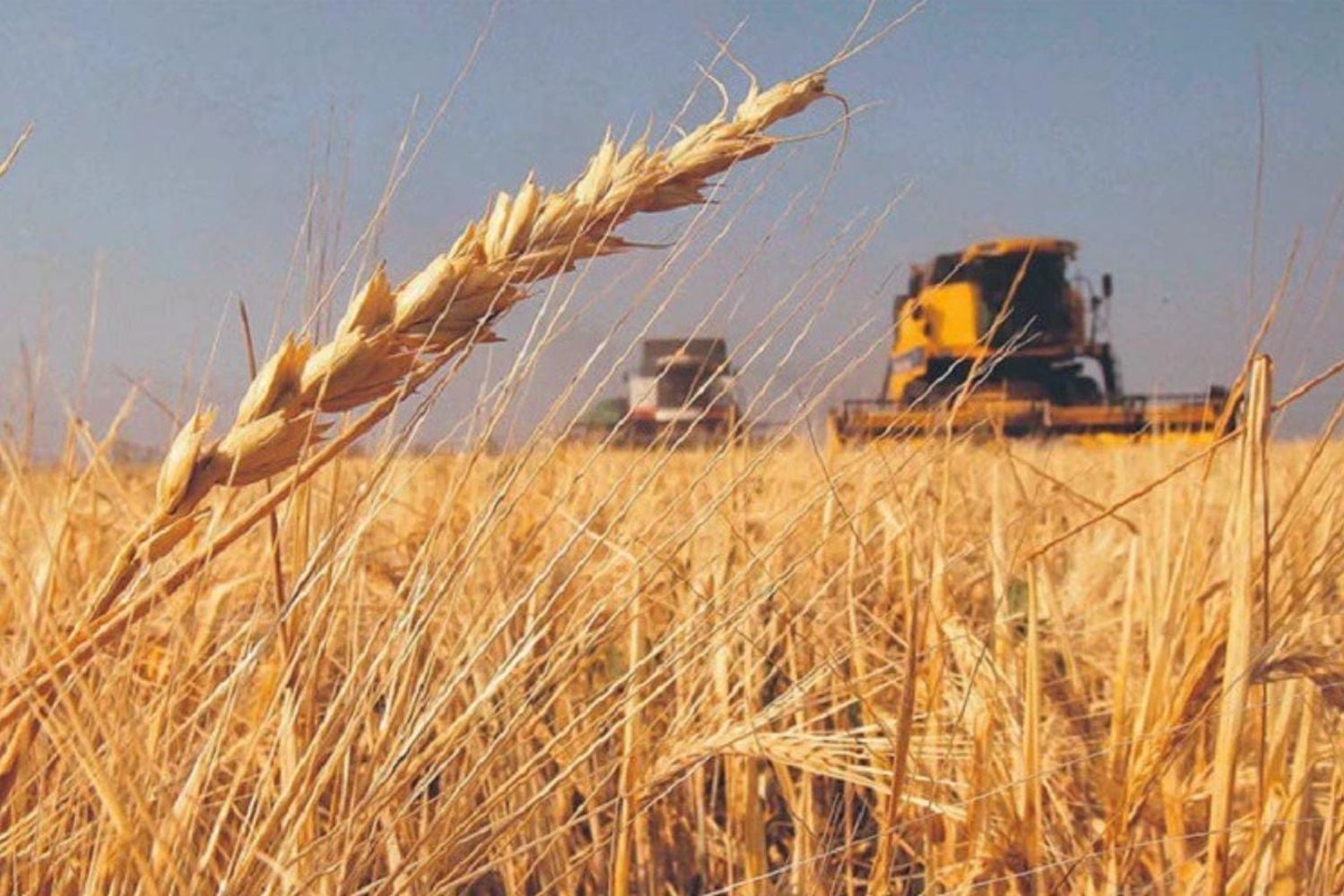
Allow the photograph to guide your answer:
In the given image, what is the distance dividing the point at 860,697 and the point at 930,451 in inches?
7.3

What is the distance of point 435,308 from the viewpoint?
0.58 m

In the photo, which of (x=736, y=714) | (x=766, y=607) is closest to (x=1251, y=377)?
(x=736, y=714)

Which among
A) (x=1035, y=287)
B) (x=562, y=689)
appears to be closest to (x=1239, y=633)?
(x=562, y=689)

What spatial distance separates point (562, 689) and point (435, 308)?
0.19 metres

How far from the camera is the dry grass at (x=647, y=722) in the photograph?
61cm

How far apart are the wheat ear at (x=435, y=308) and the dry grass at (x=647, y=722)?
64 mm

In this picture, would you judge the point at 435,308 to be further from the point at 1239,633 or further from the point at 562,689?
the point at 1239,633

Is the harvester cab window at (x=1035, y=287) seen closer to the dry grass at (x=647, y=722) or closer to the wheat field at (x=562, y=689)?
the dry grass at (x=647, y=722)

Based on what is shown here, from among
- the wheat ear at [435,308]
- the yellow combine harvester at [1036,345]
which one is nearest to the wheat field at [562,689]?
the wheat ear at [435,308]

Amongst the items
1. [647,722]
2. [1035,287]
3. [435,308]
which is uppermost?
[1035,287]

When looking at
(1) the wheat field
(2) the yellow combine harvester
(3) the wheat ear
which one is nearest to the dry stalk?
(1) the wheat field

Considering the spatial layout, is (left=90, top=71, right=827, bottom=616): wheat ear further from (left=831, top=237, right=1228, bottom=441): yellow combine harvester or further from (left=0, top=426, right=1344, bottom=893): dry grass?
(left=831, top=237, right=1228, bottom=441): yellow combine harvester

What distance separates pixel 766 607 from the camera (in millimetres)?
1723

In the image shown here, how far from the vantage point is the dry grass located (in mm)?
611
